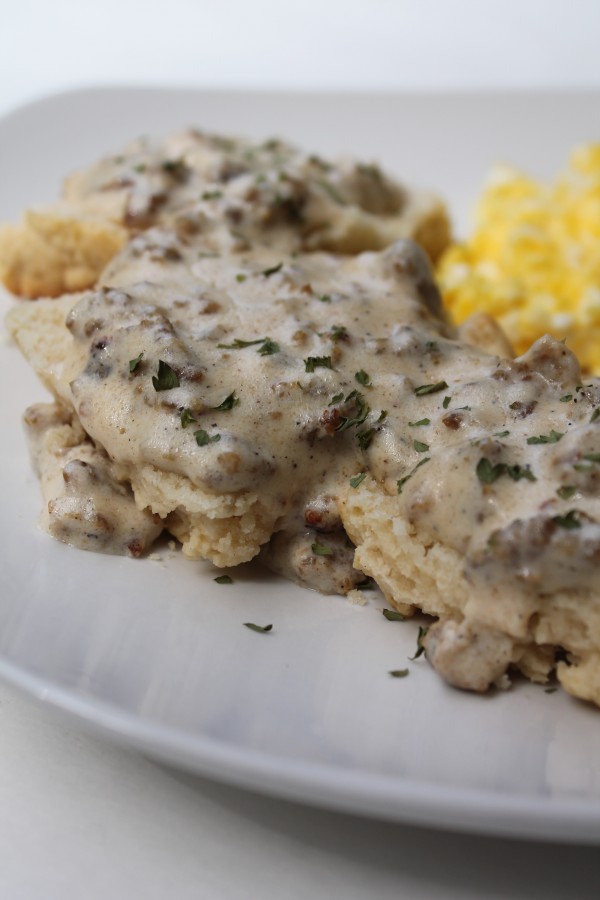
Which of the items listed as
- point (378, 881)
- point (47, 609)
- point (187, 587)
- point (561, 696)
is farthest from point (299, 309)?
point (378, 881)

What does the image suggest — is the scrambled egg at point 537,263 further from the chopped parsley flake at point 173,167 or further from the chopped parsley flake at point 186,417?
the chopped parsley flake at point 186,417

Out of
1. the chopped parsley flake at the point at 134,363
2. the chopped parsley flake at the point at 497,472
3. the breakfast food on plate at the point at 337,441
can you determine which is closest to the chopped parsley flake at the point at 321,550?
the breakfast food on plate at the point at 337,441

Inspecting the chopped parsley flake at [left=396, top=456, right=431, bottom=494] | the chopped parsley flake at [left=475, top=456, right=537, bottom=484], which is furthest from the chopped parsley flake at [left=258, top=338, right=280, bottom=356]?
the chopped parsley flake at [left=475, top=456, right=537, bottom=484]

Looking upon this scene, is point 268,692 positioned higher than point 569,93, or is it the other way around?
point 569,93

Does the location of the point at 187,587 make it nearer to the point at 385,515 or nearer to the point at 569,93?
the point at 385,515

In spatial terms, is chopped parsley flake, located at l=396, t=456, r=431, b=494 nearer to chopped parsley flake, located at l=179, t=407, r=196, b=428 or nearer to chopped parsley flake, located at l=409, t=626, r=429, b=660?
chopped parsley flake, located at l=409, t=626, r=429, b=660

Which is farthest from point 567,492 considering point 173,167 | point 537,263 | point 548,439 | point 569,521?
point 173,167

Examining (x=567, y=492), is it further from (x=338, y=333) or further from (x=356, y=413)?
(x=338, y=333)
